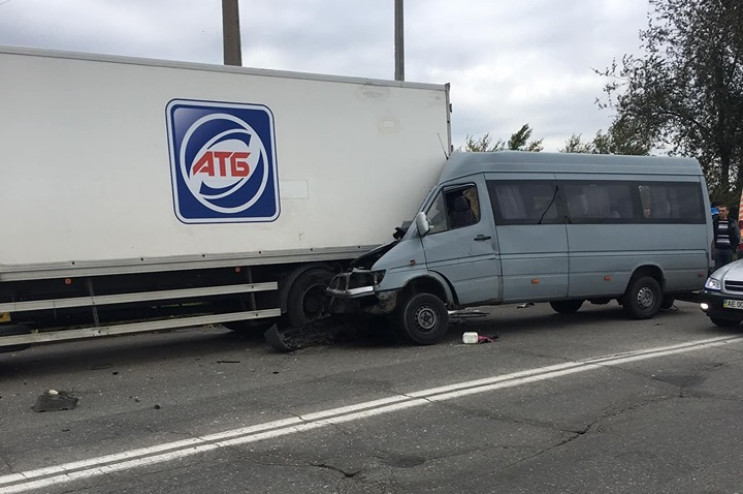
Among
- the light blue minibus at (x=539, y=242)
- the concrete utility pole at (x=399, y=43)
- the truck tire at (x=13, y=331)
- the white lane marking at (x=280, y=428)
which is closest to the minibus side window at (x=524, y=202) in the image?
the light blue minibus at (x=539, y=242)

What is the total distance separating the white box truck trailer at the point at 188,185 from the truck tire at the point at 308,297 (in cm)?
2

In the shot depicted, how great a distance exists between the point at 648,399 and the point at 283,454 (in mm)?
3368

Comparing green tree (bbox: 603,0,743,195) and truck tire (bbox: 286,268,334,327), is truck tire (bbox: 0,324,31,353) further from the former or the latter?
green tree (bbox: 603,0,743,195)

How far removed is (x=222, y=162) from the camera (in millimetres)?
8289

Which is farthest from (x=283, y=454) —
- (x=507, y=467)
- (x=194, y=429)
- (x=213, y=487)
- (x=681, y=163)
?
(x=681, y=163)

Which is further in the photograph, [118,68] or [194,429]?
[118,68]

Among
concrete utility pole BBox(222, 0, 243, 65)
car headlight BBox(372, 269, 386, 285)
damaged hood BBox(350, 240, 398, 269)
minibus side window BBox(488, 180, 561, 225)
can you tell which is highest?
concrete utility pole BBox(222, 0, 243, 65)

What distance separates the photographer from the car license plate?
9016mm

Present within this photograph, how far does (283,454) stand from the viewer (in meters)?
4.62

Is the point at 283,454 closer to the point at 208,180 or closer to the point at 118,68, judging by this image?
the point at 208,180

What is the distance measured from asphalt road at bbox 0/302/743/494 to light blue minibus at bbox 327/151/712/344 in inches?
29.9

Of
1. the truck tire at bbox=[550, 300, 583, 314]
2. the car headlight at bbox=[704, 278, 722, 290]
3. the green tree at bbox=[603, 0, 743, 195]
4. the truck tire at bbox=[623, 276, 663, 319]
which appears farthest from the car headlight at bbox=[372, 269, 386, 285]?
the green tree at bbox=[603, 0, 743, 195]

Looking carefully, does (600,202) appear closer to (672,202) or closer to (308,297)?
(672,202)

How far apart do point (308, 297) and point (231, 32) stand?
5540 millimetres
